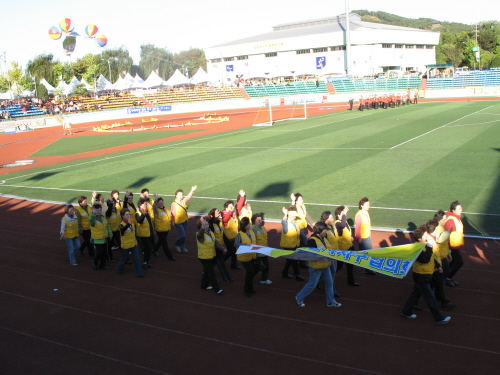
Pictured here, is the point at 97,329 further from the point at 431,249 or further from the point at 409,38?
the point at 409,38

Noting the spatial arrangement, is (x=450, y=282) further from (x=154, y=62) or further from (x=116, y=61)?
(x=154, y=62)

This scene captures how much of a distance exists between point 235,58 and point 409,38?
34.6 meters

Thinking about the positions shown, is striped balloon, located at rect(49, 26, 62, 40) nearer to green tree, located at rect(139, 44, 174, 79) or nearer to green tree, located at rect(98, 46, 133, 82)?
green tree, located at rect(98, 46, 133, 82)

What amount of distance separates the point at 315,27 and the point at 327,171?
84.2 m

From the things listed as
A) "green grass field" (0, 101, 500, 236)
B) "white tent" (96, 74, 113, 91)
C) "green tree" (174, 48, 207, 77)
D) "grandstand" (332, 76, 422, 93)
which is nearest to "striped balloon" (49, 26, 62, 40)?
"white tent" (96, 74, 113, 91)

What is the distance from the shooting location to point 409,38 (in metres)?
95.4

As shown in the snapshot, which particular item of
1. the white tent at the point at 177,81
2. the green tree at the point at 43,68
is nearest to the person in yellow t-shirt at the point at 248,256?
the white tent at the point at 177,81

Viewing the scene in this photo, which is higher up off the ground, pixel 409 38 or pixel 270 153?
pixel 409 38

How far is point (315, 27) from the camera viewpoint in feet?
Result: 321

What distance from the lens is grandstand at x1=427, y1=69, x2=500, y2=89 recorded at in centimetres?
6800

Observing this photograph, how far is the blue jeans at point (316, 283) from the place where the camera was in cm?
857

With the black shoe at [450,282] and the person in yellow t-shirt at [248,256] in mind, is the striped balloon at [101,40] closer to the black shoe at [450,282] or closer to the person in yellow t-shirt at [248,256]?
the person in yellow t-shirt at [248,256]

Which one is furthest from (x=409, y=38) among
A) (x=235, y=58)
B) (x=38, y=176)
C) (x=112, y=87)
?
(x=38, y=176)

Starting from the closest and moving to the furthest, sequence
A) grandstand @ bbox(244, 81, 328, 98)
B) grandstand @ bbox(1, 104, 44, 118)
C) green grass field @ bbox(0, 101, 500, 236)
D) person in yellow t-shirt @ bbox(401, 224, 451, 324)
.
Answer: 1. person in yellow t-shirt @ bbox(401, 224, 451, 324)
2. green grass field @ bbox(0, 101, 500, 236)
3. grandstand @ bbox(1, 104, 44, 118)
4. grandstand @ bbox(244, 81, 328, 98)
